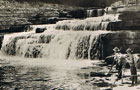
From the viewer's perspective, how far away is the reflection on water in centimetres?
1274

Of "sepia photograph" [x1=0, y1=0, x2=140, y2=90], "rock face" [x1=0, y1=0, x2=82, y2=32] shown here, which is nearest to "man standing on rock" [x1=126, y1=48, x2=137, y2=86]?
"sepia photograph" [x1=0, y1=0, x2=140, y2=90]

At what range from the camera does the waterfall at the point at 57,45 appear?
851 inches

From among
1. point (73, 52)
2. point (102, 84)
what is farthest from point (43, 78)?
point (73, 52)

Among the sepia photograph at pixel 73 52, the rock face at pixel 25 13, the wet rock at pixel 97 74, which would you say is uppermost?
the rock face at pixel 25 13

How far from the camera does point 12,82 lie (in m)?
14.0

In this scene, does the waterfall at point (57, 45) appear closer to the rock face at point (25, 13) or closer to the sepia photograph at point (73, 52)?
the sepia photograph at point (73, 52)

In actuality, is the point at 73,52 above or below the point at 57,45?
below

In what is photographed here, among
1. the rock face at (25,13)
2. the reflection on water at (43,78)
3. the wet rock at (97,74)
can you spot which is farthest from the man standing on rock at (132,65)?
the rock face at (25,13)

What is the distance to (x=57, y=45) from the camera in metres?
23.9

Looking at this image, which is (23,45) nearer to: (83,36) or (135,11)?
(83,36)

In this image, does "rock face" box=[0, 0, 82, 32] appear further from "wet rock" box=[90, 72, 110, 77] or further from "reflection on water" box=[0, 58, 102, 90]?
"wet rock" box=[90, 72, 110, 77]

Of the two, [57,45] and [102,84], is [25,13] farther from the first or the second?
[102,84]

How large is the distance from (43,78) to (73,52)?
7900 mm

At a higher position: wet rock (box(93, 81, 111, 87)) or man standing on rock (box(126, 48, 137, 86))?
man standing on rock (box(126, 48, 137, 86))
